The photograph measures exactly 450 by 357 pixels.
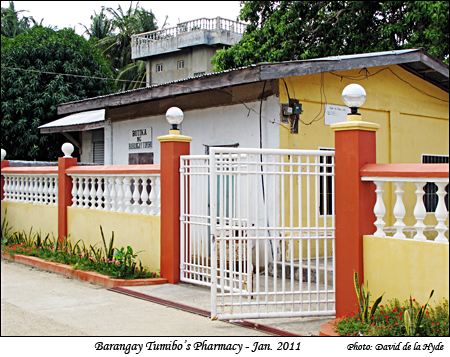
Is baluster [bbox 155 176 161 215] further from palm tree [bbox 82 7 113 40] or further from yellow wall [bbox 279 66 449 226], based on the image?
palm tree [bbox 82 7 113 40]

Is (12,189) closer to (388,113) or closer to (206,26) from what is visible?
(388,113)

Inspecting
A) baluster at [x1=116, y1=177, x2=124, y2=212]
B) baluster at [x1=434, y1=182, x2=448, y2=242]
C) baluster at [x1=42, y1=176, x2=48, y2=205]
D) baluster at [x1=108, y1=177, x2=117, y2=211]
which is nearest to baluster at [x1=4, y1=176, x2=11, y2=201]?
baluster at [x1=42, y1=176, x2=48, y2=205]

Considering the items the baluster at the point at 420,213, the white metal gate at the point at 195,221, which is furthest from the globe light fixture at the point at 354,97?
the white metal gate at the point at 195,221

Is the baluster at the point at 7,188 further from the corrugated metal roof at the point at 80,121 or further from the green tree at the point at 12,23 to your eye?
the green tree at the point at 12,23

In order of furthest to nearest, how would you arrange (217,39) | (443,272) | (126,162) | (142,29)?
(142,29)
(217,39)
(126,162)
(443,272)

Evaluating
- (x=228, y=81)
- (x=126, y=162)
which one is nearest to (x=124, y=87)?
(x=126, y=162)

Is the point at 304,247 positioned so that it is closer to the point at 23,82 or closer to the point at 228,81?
the point at 228,81

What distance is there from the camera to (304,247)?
9516 millimetres

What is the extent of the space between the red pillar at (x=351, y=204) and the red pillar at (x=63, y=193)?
612cm

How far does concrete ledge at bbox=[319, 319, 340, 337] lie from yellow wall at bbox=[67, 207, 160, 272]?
3643 millimetres

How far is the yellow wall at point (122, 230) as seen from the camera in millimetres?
9070

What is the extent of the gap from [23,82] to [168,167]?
12.0m

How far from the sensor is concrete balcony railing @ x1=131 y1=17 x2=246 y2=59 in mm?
25172
